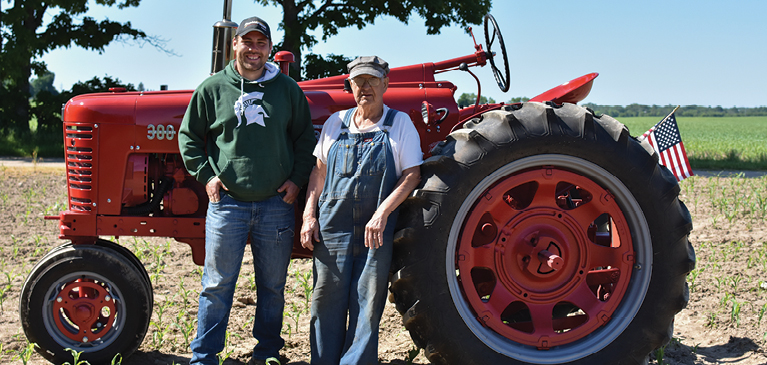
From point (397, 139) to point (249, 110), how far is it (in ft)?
2.68

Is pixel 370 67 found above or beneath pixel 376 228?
above

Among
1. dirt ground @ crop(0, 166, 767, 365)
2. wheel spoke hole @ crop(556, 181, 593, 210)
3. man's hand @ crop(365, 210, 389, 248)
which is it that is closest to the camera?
man's hand @ crop(365, 210, 389, 248)

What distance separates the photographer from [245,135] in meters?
3.19

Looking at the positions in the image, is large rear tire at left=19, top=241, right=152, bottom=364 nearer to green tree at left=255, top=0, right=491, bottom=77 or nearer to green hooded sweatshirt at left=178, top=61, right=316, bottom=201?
green hooded sweatshirt at left=178, top=61, right=316, bottom=201

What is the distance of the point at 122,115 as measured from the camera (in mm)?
3518

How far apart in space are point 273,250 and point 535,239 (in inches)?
56.5

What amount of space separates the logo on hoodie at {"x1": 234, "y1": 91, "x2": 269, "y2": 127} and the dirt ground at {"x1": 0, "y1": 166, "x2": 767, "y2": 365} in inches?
56.7

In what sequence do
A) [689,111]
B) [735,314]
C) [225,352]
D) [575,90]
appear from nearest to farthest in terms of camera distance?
[225,352]
[575,90]
[735,314]
[689,111]

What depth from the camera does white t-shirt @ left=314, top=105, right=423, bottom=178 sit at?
10.0 ft

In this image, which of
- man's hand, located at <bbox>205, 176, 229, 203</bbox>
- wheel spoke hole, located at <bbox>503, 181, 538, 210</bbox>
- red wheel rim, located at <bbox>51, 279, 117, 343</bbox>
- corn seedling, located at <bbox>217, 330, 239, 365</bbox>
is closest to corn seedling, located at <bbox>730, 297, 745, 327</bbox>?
wheel spoke hole, located at <bbox>503, 181, 538, 210</bbox>

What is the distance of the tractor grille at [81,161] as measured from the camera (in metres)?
3.52

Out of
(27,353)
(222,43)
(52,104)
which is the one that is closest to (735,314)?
(222,43)

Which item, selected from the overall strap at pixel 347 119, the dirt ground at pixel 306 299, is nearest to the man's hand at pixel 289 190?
the overall strap at pixel 347 119

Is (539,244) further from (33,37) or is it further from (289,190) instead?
(33,37)
